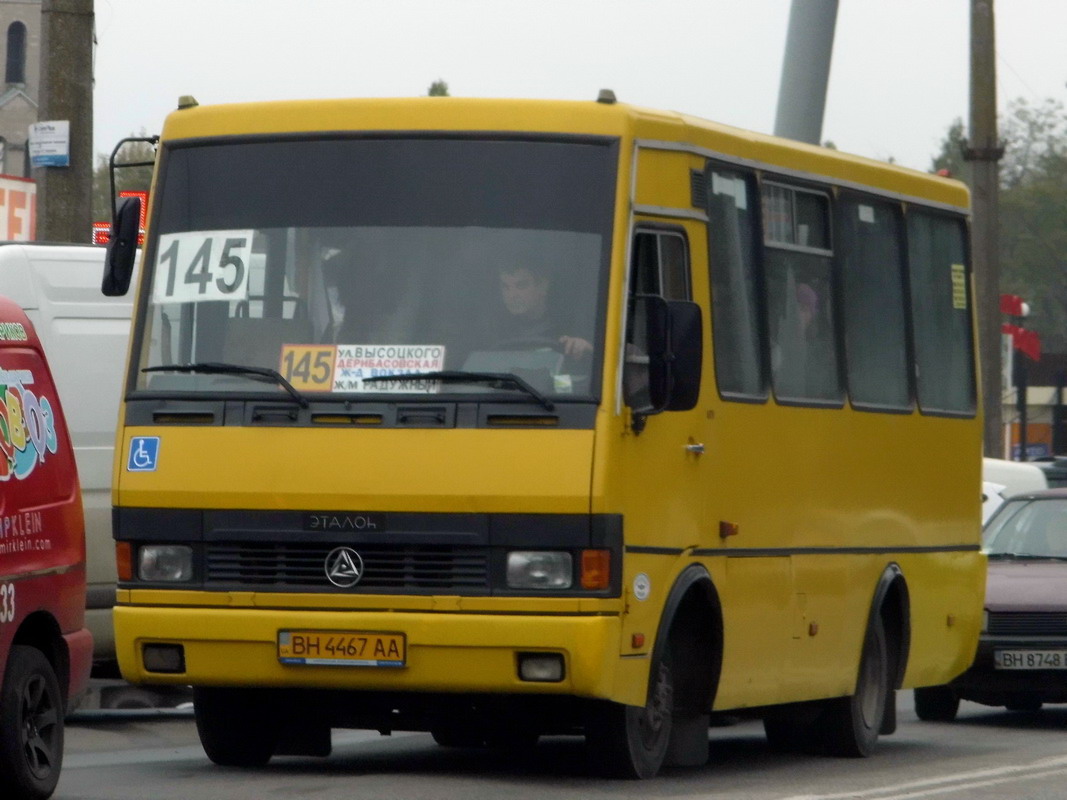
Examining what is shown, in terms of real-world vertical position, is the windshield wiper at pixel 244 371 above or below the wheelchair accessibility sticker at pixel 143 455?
above

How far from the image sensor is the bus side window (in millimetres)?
10391

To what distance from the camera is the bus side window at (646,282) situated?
10.4 meters

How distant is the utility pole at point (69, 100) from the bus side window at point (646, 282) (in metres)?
6.66

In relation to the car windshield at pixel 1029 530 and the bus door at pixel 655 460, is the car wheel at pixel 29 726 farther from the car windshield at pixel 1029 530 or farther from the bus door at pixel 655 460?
the car windshield at pixel 1029 530

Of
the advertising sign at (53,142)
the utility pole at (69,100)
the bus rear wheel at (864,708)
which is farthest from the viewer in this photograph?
the utility pole at (69,100)

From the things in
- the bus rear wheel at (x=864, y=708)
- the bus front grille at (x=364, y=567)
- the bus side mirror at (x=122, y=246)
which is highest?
the bus side mirror at (x=122, y=246)

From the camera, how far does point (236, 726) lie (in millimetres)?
11359

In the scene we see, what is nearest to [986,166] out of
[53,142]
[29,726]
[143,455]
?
[53,142]

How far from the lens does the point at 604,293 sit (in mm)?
10336

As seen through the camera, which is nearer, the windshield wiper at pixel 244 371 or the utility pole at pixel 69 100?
the windshield wiper at pixel 244 371

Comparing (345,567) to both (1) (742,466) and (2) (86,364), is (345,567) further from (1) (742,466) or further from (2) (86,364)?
(2) (86,364)

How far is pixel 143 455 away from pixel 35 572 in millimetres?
767

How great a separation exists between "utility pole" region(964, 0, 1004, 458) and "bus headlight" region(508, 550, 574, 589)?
19046 mm

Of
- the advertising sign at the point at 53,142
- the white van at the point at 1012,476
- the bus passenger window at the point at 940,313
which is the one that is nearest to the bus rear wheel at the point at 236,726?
the bus passenger window at the point at 940,313
